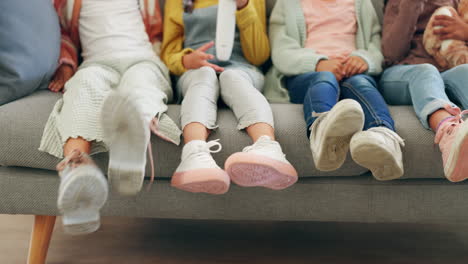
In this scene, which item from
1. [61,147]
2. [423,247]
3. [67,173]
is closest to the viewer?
[67,173]

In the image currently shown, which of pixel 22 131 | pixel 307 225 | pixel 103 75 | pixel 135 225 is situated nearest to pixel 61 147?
pixel 22 131

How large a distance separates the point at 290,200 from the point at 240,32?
60cm

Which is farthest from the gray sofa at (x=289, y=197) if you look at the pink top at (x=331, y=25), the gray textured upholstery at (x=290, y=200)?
the pink top at (x=331, y=25)

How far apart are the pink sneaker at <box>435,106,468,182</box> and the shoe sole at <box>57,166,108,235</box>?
0.69 metres

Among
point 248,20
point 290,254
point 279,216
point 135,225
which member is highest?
point 248,20

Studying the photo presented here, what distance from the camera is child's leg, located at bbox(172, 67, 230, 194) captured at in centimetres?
95

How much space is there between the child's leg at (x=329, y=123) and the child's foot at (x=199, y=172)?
210mm

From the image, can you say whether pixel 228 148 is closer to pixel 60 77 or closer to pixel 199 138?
pixel 199 138

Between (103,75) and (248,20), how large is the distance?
1.53 ft

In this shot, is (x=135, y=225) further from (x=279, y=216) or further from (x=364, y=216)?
(x=364, y=216)

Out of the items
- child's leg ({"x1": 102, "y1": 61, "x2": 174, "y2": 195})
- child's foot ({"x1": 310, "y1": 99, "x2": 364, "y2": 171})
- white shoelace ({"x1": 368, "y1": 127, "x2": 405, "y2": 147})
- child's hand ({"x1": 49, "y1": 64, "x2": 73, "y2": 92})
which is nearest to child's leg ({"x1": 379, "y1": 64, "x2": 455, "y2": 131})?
white shoelace ({"x1": 368, "y1": 127, "x2": 405, "y2": 147})

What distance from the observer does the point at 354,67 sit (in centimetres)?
134

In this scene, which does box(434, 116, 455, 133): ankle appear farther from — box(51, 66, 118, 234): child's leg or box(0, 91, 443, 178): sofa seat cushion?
box(51, 66, 118, 234): child's leg

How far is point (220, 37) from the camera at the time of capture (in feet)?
4.21
